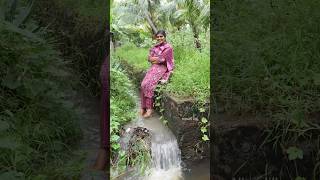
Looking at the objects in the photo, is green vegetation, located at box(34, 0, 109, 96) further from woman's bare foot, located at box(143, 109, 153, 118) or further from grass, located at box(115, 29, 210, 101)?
woman's bare foot, located at box(143, 109, 153, 118)

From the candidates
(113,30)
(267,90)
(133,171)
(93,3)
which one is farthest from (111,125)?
(267,90)

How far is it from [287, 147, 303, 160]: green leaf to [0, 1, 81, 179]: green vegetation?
944 millimetres

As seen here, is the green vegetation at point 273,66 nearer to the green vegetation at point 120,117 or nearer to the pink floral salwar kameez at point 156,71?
the pink floral salwar kameez at point 156,71

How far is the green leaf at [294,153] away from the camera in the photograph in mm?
2201

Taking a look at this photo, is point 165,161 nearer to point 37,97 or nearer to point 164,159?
point 164,159

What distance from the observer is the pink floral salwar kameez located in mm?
2008

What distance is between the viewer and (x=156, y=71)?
6.61 feet

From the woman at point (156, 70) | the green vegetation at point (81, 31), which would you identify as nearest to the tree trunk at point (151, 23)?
the woman at point (156, 70)

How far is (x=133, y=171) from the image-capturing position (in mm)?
2037

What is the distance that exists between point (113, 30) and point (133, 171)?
0.59m

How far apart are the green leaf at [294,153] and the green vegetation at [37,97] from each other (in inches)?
37.2

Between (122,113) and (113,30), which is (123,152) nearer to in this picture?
(122,113)

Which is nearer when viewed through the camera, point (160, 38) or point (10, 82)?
point (160, 38)

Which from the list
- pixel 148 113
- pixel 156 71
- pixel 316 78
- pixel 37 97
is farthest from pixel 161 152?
pixel 316 78
